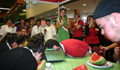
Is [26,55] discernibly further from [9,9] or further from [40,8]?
[40,8]

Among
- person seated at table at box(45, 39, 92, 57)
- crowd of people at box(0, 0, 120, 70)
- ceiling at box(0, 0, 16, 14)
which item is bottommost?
person seated at table at box(45, 39, 92, 57)

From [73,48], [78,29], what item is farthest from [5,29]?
[73,48]

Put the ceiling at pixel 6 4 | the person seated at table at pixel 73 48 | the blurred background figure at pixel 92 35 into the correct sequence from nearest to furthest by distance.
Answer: the person seated at table at pixel 73 48
the blurred background figure at pixel 92 35
the ceiling at pixel 6 4

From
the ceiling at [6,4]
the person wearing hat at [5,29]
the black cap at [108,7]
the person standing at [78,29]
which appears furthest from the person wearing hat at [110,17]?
the ceiling at [6,4]

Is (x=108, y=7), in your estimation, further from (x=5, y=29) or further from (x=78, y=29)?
(x=5, y=29)

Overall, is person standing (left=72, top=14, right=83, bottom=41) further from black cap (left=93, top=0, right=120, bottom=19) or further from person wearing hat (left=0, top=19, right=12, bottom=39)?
person wearing hat (left=0, top=19, right=12, bottom=39)

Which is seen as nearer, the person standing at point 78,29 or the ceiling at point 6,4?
the person standing at point 78,29

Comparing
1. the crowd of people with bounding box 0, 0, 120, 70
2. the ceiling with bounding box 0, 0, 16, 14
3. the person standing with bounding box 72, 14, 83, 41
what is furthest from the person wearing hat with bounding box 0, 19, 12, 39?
the ceiling with bounding box 0, 0, 16, 14

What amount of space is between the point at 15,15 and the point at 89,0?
7.99m

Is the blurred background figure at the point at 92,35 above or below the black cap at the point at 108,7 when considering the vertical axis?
below

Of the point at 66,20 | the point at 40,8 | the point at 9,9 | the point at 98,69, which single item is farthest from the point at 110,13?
the point at 40,8

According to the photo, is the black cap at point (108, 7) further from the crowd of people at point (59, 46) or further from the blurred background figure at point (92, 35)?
the blurred background figure at point (92, 35)

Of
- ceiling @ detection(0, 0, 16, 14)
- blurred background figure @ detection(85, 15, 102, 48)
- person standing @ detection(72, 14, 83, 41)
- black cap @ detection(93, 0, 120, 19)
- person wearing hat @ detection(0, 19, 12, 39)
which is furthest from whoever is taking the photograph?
ceiling @ detection(0, 0, 16, 14)

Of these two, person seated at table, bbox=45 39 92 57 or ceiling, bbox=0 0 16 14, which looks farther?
ceiling, bbox=0 0 16 14
